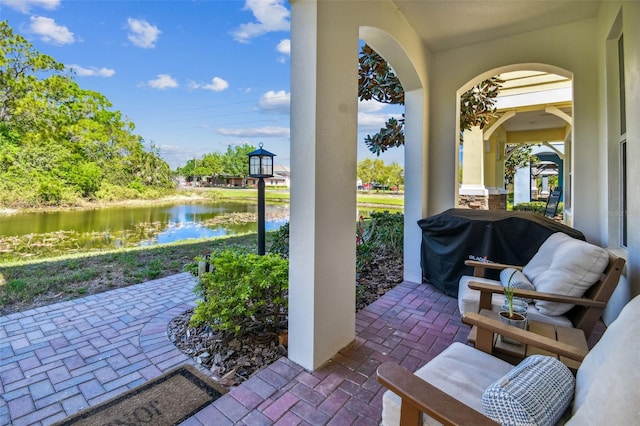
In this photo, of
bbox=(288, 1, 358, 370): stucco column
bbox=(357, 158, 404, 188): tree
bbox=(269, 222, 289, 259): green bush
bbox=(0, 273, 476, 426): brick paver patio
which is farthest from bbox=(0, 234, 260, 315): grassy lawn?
bbox=(357, 158, 404, 188): tree

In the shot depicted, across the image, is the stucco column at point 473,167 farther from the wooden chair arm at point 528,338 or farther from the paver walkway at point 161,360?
the wooden chair arm at point 528,338

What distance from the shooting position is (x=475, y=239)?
3607 millimetres

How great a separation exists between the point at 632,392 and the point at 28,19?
821 centimetres

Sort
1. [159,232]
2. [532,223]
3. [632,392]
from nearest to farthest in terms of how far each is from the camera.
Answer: [632,392] < [532,223] < [159,232]

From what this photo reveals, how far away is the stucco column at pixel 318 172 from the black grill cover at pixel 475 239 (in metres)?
1.99

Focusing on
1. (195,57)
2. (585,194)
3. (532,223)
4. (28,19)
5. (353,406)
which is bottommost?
(353,406)

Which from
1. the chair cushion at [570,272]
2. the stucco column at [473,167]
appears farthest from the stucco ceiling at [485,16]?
the stucco column at [473,167]

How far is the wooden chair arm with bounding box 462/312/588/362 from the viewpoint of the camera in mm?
1426

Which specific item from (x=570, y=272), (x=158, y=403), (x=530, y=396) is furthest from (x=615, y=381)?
(x=158, y=403)

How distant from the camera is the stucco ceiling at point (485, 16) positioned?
3193 mm

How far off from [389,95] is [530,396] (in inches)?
187

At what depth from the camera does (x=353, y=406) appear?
6.04 feet

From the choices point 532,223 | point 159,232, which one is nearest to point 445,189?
point 532,223

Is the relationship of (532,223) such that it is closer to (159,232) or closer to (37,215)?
(159,232)
